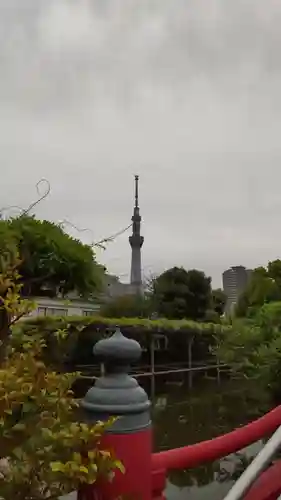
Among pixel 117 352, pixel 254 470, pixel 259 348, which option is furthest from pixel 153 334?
pixel 117 352

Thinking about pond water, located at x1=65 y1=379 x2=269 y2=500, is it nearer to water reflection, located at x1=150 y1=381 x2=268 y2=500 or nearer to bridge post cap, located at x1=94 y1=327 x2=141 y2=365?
water reflection, located at x1=150 y1=381 x2=268 y2=500

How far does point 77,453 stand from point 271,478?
68 centimetres

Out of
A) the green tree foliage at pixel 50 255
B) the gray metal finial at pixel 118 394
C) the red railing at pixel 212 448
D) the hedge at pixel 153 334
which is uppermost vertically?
the green tree foliage at pixel 50 255

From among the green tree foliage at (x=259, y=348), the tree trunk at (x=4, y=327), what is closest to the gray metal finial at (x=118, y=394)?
the tree trunk at (x=4, y=327)

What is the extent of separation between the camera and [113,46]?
6172 millimetres

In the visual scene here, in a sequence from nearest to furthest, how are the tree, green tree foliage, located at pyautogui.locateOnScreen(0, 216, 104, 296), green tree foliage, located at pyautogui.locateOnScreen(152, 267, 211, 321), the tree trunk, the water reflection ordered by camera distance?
the tree trunk
green tree foliage, located at pyautogui.locateOnScreen(0, 216, 104, 296)
the water reflection
green tree foliage, located at pyautogui.locateOnScreen(152, 267, 211, 321)
the tree

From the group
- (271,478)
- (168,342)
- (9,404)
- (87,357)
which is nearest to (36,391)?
(9,404)

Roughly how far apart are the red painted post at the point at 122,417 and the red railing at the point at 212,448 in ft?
0.56

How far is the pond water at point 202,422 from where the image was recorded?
495cm

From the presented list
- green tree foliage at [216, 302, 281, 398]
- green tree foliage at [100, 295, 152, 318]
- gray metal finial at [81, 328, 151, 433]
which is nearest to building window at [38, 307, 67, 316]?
green tree foliage at [216, 302, 281, 398]

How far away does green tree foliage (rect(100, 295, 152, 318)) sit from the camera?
18017mm

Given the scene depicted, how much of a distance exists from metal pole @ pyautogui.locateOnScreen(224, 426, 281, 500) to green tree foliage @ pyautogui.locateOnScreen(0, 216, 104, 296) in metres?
1.00

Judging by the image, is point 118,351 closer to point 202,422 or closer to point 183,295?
point 202,422

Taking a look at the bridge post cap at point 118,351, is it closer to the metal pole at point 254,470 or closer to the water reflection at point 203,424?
the metal pole at point 254,470
